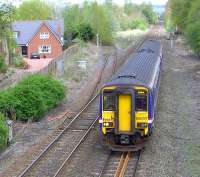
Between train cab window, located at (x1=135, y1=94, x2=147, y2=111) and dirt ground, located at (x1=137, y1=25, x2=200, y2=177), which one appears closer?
dirt ground, located at (x1=137, y1=25, x2=200, y2=177)

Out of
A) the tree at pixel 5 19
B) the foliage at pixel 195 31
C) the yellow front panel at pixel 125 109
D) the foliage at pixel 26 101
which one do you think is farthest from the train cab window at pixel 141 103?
the foliage at pixel 195 31

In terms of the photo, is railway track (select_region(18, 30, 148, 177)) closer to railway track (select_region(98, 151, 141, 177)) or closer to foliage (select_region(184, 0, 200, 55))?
railway track (select_region(98, 151, 141, 177))

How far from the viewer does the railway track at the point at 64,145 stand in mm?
16013

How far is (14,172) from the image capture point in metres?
15.9

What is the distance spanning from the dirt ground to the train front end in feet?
2.81

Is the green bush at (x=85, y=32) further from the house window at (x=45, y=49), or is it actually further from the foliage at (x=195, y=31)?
the foliage at (x=195, y=31)

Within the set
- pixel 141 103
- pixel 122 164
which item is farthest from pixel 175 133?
pixel 122 164

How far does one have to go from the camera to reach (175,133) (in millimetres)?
20234

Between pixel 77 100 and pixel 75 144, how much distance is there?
9.70 meters

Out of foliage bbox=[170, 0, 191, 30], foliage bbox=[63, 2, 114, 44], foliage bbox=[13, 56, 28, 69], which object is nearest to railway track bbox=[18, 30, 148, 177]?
foliage bbox=[13, 56, 28, 69]

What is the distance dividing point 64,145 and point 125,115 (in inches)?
134

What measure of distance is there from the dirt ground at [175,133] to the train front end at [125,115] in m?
0.86

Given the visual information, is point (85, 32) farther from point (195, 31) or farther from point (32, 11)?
point (195, 31)

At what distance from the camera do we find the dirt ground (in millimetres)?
15867
